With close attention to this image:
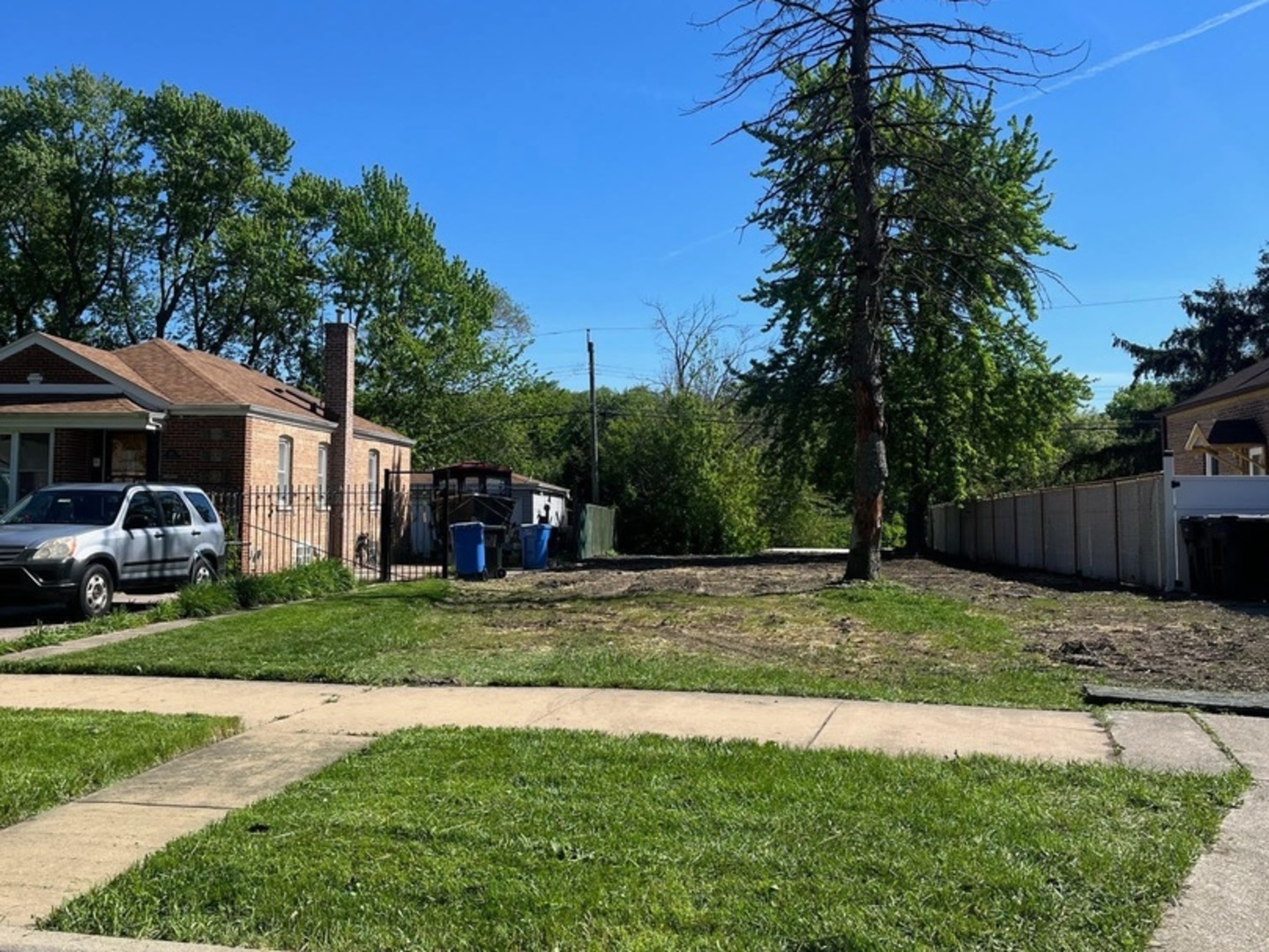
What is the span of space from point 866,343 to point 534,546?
12819 mm

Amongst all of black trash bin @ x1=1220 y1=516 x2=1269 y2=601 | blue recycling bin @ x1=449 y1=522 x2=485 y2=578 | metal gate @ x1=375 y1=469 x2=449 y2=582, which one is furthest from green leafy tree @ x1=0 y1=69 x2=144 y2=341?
black trash bin @ x1=1220 y1=516 x2=1269 y2=601

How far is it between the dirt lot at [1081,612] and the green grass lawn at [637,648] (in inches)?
27.4

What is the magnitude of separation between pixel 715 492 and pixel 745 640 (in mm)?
34029

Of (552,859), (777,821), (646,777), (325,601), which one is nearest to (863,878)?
(777,821)

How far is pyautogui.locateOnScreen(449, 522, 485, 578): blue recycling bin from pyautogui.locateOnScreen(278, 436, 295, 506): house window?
441 centimetres

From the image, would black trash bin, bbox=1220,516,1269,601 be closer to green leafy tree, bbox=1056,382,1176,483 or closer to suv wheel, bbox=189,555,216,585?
suv wheel, bbox=189,555,216,585

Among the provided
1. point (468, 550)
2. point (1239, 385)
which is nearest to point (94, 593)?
point (468, 550)

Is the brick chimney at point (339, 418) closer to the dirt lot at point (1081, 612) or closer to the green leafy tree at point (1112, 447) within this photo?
the dirt lot at point (1081, 612)

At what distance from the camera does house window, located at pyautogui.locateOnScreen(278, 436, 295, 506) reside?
79.0 ft

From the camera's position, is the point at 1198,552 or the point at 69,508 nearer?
the point at 69,508

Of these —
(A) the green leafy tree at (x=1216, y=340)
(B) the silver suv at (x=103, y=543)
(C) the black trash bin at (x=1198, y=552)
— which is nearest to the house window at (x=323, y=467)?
(B) the silver suv at (x=103, y=543)

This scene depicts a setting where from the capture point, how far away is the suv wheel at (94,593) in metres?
14.1

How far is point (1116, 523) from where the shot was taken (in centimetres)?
2111

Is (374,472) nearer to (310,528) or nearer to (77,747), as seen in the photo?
(310,528)
